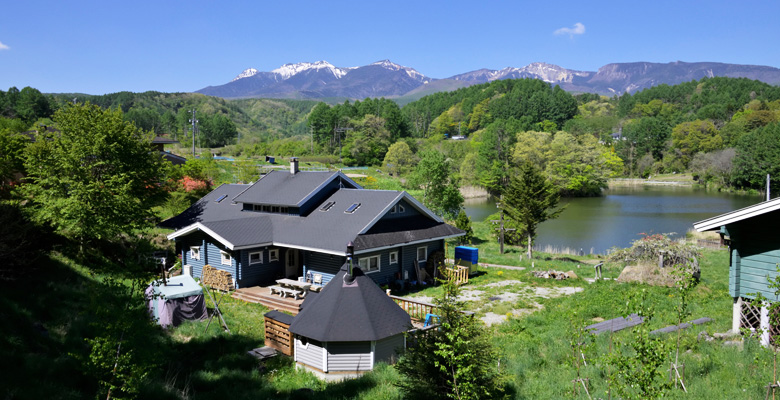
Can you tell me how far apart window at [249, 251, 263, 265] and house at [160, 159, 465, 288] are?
0.13ft

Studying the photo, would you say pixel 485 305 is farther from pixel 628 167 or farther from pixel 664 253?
pixel 628 167

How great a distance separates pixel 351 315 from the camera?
11.7 metres

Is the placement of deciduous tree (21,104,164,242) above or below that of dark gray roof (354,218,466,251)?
above

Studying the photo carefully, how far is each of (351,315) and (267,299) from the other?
821cm

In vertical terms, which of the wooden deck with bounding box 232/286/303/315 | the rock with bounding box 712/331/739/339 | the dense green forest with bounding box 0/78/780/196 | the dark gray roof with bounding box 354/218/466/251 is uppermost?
the dense green forest with bounding box 0/78/780/196

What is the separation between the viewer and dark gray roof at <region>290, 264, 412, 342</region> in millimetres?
11375

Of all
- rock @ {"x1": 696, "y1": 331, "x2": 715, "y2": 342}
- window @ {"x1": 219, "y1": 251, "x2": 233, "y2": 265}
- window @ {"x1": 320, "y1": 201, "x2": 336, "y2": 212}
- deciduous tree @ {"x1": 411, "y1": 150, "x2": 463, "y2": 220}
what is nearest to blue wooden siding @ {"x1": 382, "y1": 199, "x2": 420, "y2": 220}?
window @ {"x1": 320, "y1": 201, "x2": 336, "y2": 212}

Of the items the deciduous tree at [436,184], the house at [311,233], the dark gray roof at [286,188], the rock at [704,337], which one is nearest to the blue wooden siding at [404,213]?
the house at [311,233]

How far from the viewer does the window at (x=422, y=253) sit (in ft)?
73.8

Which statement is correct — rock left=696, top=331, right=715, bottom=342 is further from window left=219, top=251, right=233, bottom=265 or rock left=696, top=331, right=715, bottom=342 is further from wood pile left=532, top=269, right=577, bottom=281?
window left=219, top=251, right=233, bottom=265

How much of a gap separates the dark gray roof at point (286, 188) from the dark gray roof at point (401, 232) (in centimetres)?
420

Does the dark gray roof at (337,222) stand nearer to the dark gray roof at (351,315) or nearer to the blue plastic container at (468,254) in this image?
the blue plastic container at (468,254)

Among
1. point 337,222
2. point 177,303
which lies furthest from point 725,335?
point 177,303

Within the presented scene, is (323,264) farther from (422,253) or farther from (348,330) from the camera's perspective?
(348,330)
